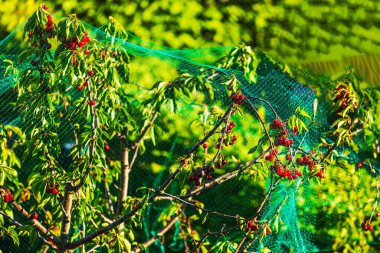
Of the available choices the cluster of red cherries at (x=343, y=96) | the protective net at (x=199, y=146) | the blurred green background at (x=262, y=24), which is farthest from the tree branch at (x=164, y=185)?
the blurred green background at (x=262, y=24)

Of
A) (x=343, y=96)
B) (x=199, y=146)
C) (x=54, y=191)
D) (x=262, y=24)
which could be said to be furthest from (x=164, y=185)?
(x=262, y=24)

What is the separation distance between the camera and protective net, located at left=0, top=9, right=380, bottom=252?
3.43 metres

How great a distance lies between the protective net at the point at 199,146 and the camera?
3434 mm

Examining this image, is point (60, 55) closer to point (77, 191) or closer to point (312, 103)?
point (77, 191)

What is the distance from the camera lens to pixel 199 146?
3.98 m

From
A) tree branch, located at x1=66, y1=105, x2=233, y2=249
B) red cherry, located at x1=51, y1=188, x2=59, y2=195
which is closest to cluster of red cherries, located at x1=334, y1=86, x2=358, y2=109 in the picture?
tree branch, located at x1=66, y1=105, x2=233, y2=249

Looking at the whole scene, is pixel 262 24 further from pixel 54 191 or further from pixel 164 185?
pixel 54 191

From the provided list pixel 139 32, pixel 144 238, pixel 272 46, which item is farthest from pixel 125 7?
pixel 144 238

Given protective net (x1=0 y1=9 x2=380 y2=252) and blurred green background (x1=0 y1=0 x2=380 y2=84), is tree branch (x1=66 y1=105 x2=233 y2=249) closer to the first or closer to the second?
protective net (x1=0 y1=9 x2=380 y2=252)

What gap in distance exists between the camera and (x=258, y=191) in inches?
176

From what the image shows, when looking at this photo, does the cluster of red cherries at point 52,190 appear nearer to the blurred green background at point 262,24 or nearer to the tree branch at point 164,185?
the tree branch at point 164,185

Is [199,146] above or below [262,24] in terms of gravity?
below

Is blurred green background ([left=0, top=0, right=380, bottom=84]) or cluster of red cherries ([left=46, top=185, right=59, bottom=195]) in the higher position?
blurred green background ([left=0, top=0, right=380, bottom=84])

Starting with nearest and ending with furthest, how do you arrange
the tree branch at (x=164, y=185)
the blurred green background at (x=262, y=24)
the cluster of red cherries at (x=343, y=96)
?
the tree branch at (x=164, y=185), the cluster of red cherries at (x=343, y=96), the blurred green background at (x=262, y=24)
